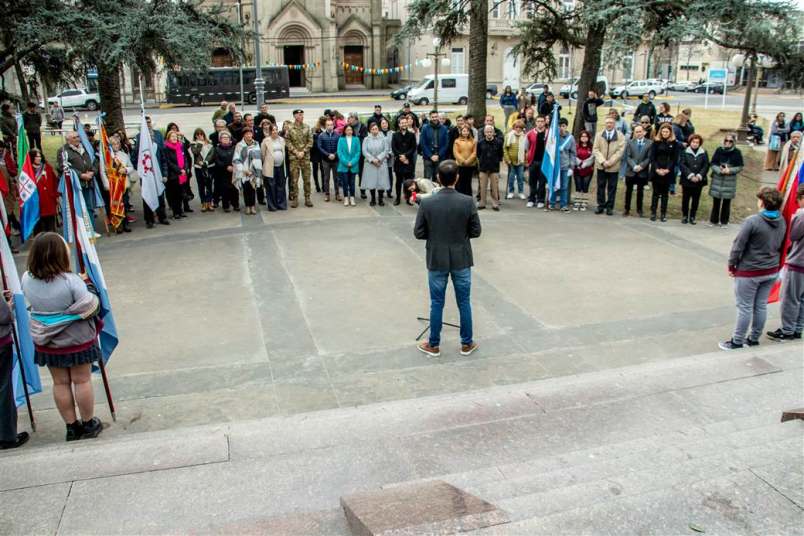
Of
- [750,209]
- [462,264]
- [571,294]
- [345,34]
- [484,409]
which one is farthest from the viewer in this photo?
[345,34]

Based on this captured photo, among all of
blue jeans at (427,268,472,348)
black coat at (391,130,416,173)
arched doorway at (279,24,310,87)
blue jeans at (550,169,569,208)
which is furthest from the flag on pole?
arched doorway at (279,24,310,87)

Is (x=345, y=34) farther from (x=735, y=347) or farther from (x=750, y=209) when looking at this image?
(x=735, y=347)

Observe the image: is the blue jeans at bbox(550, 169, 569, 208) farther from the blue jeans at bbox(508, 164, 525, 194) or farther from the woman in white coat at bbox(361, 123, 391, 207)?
the woman in white coat at bbox(361, 123, 391, 207)

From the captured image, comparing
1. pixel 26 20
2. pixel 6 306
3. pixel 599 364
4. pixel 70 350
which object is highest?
pixel 26 20

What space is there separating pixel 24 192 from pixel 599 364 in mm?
8454

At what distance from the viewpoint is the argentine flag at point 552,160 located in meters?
13.3

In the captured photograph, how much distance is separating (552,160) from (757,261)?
22.5 feet

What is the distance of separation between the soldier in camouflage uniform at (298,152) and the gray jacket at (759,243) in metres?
8.94

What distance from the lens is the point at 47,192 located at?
1137cm

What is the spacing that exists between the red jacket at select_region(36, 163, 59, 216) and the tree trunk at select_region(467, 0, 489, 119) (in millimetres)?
11081

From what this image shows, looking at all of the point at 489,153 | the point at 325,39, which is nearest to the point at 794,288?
the point at 489,153

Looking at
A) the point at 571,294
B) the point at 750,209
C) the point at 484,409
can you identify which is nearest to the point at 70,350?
the point at 484,409

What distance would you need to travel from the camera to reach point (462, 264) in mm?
6832

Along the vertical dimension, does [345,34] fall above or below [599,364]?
above
